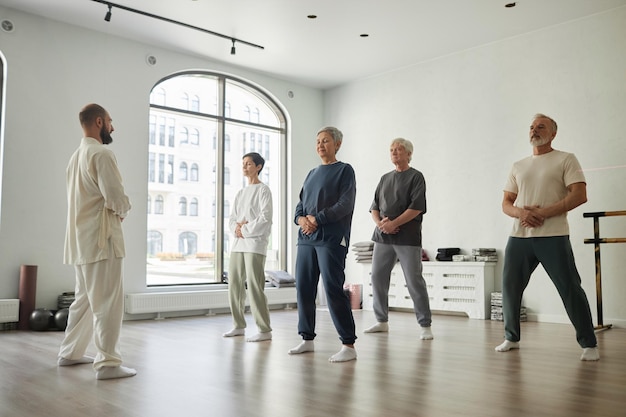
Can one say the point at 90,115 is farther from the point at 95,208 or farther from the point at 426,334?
the point at 426,334

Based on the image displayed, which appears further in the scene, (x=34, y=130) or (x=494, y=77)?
(x=494, y=77)

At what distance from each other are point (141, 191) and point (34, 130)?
4.34ft

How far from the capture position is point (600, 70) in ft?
19.2

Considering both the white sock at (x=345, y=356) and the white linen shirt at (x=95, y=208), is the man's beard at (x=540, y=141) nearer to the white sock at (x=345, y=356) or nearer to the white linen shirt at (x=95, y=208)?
the white sock at (x=345, y=356)

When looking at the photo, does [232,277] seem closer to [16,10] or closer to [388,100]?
[16,10]

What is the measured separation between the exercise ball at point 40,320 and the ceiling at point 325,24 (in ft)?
9.68

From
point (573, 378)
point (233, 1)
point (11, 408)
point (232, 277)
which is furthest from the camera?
point (233, 1)

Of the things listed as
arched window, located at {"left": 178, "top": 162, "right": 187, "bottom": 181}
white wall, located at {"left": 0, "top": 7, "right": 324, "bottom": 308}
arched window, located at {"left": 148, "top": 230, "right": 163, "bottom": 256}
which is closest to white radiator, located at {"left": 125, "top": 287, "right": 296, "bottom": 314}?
white wall, located at {"left": 0, "top": 7, "right": 324, "bottom": 308}

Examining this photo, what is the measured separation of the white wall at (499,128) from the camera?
5.75m

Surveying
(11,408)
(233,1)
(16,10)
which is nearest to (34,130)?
(16,10)

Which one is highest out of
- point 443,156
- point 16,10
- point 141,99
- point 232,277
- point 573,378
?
point 16,10

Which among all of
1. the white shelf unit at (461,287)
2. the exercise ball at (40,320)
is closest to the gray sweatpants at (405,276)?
the white shelf unit at (461,287)

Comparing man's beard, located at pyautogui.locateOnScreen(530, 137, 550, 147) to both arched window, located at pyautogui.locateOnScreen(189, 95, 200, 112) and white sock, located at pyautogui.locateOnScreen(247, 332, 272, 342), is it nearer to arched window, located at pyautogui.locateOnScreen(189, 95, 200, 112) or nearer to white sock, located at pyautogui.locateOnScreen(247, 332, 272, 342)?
white sock, located at pyautogui.locateOnScreen(247, 332, 272, 342)

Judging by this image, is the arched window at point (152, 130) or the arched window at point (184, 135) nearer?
the arched window at point (152, 130)
